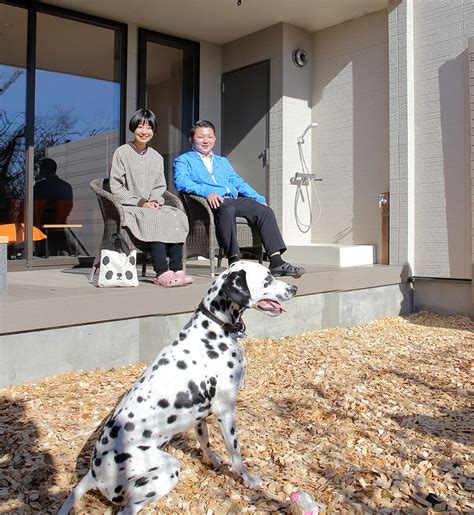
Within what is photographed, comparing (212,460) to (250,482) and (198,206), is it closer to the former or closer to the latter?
(250,482)

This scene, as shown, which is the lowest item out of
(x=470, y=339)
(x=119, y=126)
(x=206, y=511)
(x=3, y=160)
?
(x=206, y=511)

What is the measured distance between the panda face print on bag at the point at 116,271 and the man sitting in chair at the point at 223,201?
788 mm

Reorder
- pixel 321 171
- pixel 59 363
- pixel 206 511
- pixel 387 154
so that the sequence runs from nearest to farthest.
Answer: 1. pixel 206 511
2. pixel 59 363
3. pixel 387 154
4. pixel 321 171

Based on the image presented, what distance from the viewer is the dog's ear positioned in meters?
1.81

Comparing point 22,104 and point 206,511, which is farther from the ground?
point 22,104

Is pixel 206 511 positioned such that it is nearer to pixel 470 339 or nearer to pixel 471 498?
pixel 471 498

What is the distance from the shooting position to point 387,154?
568 cm

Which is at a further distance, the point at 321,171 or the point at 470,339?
the point at 321,171

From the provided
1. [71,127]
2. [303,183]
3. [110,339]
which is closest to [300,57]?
[303,183]

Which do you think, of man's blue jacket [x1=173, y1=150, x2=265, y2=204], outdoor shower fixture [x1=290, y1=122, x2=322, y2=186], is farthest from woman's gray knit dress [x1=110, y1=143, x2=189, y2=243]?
outdoor shower fixture [x1=290, y1=122, x2=322, y2=186]

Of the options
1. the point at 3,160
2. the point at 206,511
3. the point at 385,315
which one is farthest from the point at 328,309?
the point at 3,160

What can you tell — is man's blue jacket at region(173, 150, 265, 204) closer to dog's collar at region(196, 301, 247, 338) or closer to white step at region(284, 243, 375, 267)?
white step at region(284, 243, 375, 267)

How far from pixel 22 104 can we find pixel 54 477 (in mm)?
4232

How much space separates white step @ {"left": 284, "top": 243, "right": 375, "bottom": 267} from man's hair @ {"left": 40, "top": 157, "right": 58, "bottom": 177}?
8.10 feet
